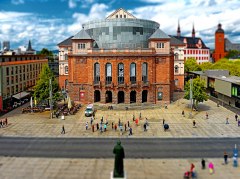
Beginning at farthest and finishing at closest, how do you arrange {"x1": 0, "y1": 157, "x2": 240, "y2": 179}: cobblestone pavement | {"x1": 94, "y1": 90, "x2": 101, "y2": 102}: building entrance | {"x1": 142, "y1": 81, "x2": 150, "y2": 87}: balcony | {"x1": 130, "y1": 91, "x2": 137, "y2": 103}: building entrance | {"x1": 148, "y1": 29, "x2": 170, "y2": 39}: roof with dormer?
1. {"x1": 94, "y1": 90, "x2": 101, "y2": 102}: building entrance
2. {"x1": 148, "y1": 29, "x2": 170, "y2": 39}: roof with dormer
3. {"x1": 130, "y1": 91, "x2": 137, "y2": 103}: building entrance
4. {"x1": 142, "y1": 81, "x2": 150, "y2": 87}: balcony
5. {"x1": 0, "y1": 157, "x2": 240, "y2": 179}: cobblestone pavement

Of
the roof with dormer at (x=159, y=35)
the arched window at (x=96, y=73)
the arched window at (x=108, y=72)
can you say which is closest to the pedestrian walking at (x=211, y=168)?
the arched window at (x=108, y=72)

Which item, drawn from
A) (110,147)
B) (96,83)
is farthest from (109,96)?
(110,147)

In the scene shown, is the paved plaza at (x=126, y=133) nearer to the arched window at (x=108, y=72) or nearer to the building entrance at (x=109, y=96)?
the arched window at (x=108, y=72)

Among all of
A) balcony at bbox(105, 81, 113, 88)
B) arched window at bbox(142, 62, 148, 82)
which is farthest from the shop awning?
arched window at bbox(142, 62, 148, 82)

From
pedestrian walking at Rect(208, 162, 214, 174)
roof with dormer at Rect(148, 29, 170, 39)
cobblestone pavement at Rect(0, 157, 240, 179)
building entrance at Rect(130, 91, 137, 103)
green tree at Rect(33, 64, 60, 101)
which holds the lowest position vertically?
cobblestone pavement at Rect(0, 157, 240, 179)

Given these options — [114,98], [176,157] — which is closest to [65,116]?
[114,98]

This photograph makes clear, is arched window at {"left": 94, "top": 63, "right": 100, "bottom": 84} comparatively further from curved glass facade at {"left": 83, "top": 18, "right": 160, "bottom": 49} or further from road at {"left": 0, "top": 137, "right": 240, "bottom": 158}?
road at {"left": 0, "top": 137, "right": 240, "bottom": 158}
